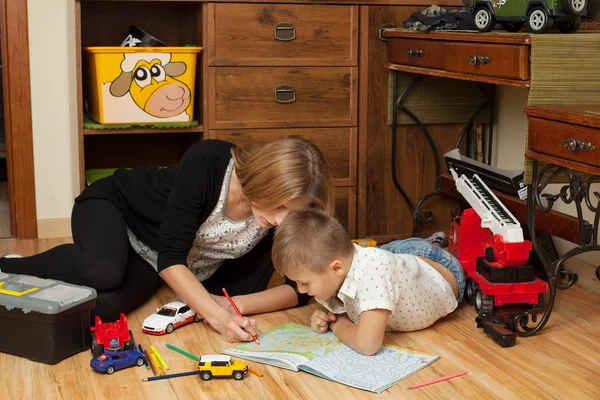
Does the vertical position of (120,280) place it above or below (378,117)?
below

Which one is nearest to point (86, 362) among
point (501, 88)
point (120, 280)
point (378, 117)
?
point (120, 280)

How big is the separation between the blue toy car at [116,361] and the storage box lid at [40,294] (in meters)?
0.14

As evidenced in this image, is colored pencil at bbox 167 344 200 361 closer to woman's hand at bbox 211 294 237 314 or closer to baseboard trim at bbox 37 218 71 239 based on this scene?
woman's hand at bbox 211 294 237 314

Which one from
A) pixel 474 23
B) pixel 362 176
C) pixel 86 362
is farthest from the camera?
pixel 362 176

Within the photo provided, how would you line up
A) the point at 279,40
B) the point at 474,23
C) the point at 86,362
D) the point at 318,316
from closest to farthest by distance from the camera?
the point at 86,362, the point at 318,316, the point at 474,23, the point at 279,40

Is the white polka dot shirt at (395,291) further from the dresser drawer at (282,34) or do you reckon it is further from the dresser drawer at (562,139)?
the dresser drawer at (282,34)

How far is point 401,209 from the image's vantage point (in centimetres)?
310

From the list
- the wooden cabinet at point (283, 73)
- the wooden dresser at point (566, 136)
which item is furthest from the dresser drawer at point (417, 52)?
the wooden dresser at point (566, 136)

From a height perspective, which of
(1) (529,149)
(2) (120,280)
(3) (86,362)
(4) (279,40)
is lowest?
(3) (86,362)

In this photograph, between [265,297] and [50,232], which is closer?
[265,297]

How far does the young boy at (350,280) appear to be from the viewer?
1.87 meters

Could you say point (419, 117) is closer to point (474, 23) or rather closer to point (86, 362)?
point (474, 23)

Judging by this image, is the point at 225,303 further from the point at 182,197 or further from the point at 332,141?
the point at 332,141

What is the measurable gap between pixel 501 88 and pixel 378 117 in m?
0.50
